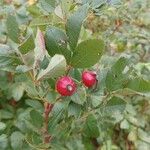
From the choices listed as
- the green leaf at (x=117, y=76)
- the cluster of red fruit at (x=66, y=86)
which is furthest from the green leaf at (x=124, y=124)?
the cluster of red fruit at (x=66, y=86)

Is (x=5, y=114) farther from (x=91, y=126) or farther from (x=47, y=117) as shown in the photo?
(x=47, y=117)

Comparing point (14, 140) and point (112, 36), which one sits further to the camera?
point (112, 36)

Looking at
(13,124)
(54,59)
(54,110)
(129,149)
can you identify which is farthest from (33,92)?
(129,149)

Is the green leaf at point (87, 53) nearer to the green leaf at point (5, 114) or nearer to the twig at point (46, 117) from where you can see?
the twig at point (46, 117)

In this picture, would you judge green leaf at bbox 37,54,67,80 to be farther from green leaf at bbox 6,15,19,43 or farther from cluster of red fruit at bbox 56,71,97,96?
green leaf at bbox 6,15,19,43

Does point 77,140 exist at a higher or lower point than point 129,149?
higher

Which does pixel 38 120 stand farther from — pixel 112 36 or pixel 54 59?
pixel 112 36

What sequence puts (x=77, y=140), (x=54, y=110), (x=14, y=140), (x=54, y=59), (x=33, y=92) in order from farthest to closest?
(x=77, y=140)
(x=14, y=140)
(x=54, y=110)
(x=33, y=92)
(x=54, y=59)
